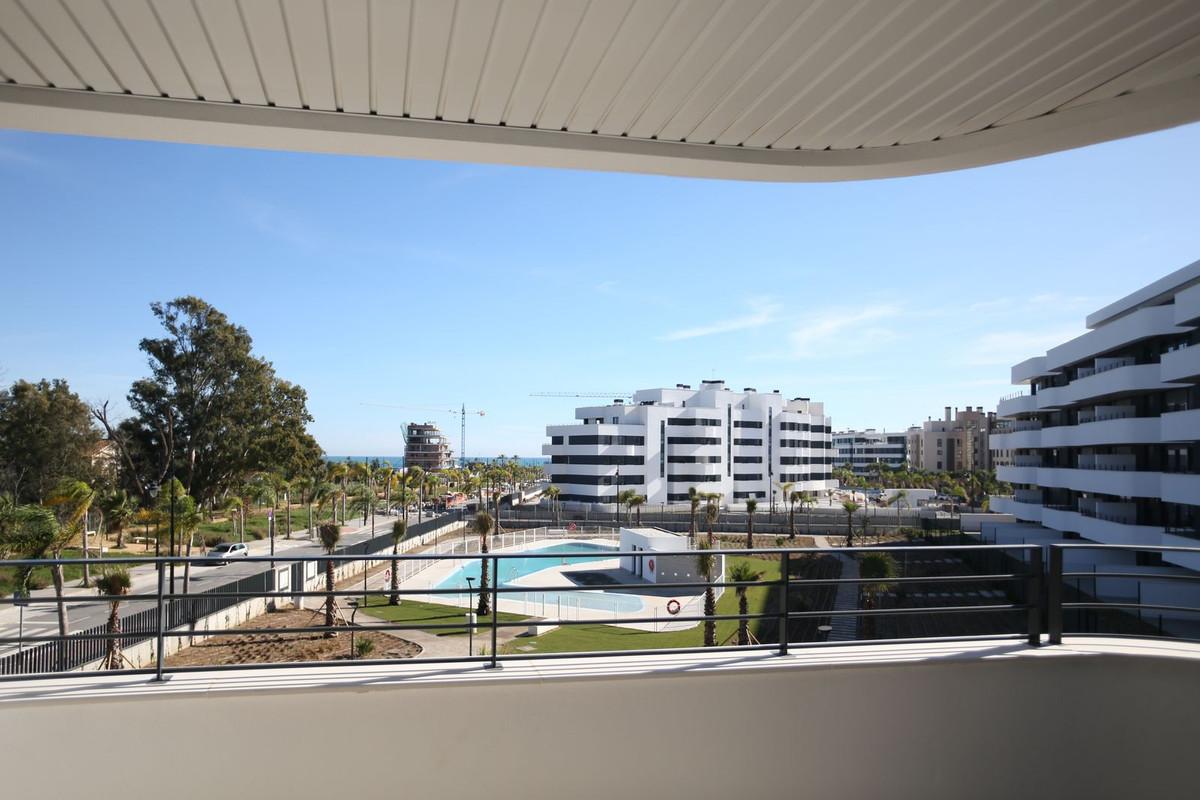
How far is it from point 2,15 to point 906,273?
111 meters

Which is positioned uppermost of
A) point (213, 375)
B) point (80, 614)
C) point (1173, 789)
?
point (213, 375)

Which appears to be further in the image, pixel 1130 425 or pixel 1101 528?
pixel 1101 528

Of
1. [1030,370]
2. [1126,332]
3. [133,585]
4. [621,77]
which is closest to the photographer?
[621,77]

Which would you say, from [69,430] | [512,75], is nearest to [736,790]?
[512,75]

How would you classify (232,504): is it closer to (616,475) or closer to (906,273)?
(616,475)

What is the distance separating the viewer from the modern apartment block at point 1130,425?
72.6ft

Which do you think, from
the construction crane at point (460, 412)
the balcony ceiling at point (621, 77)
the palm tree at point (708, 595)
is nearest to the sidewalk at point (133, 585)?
the balcony ceiling at point (621, 77)

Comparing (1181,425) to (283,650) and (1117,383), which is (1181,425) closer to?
(1117,383)

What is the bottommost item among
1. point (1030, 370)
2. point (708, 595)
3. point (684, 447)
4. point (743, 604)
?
point (708, 595)

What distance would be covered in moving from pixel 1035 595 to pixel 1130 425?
27.6 m

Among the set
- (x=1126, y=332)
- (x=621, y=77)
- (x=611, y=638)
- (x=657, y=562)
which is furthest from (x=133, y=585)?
(x=1126, y=332)

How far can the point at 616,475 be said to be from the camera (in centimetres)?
6369

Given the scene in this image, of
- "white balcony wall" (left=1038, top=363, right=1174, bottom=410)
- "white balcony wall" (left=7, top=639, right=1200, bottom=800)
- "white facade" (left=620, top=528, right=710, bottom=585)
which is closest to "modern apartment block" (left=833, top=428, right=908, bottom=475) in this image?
"white balcony wall" (left=1038, top=363, right=1174, bottom=410)

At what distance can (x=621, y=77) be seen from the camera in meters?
2.29
